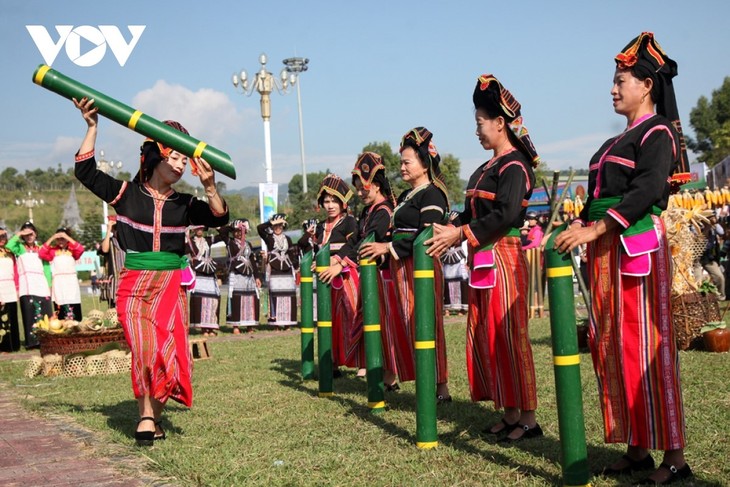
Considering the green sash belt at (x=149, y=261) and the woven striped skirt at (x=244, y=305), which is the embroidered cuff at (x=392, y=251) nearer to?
the green sash belt at (x=149, y=261)

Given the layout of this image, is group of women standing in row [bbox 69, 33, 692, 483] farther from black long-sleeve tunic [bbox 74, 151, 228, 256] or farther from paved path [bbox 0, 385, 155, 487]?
paved path [bbox 0, 385, 155, 487]

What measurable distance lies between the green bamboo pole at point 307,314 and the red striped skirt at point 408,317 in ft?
3.46

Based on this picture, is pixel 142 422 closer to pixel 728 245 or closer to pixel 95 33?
pixel 95 33

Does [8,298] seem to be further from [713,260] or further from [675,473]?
[713,260]

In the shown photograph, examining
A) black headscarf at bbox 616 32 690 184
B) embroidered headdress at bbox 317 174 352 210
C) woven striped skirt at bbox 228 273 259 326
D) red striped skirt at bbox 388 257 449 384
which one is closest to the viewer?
black headscarf at bbox 616 32 690 184

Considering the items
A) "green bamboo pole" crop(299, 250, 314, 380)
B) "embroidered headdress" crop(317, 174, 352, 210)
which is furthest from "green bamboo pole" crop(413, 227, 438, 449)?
"embroidered headdress" crop(317, 174, 352, 210)

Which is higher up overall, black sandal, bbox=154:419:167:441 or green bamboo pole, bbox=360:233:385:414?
green bamboo pole, bbox=360:233:385:414

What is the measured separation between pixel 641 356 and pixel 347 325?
461 centimetres

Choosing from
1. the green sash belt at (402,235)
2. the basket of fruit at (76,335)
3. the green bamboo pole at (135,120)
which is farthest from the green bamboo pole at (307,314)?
the basket of fruit at (76,335)

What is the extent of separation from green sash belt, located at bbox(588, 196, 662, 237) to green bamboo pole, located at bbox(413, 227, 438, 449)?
1.13 m

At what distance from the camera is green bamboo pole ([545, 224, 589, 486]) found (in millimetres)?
4051

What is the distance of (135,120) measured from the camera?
5.65 metres

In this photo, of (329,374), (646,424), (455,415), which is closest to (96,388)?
(329,374)

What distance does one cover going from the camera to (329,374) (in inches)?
299
